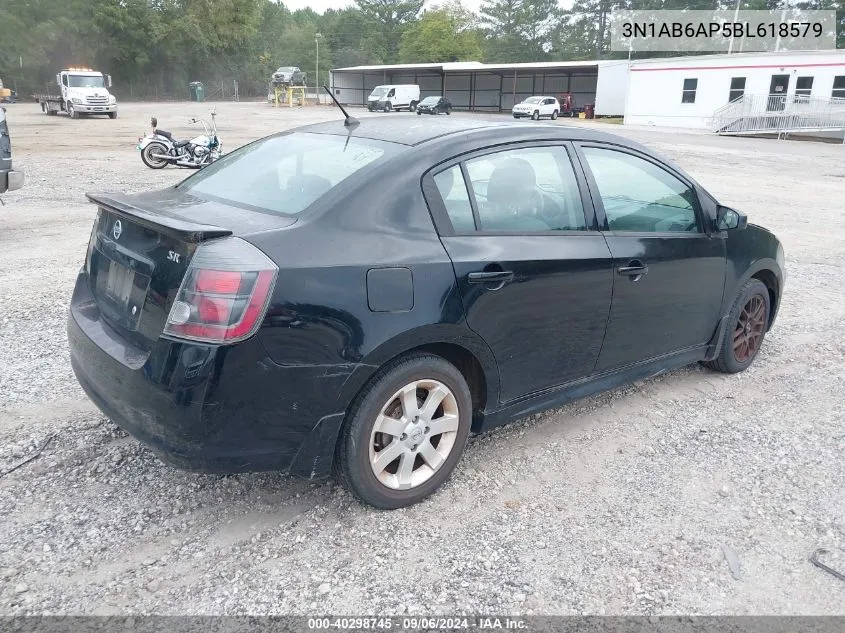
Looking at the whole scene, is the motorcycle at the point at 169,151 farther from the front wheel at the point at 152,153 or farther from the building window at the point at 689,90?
the building window at the point at 689,90

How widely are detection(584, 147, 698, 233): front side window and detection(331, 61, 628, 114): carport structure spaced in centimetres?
4239

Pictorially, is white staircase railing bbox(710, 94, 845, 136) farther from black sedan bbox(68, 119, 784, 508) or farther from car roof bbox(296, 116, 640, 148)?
car roof bbox(296, 116, 640, 148)

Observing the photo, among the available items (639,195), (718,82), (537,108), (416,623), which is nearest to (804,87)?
(718,82)

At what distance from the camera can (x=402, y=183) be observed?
296 cm

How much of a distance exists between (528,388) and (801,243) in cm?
752

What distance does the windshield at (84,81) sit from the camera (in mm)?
32000

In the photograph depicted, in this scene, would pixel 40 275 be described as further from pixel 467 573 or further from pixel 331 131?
pixel 467 573

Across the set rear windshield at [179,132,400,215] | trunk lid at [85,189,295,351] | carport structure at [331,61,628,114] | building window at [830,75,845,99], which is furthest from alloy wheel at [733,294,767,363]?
carport structure at [331,61,628,114]

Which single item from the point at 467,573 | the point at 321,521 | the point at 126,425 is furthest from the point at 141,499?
the point at 467,573

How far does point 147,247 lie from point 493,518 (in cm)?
187

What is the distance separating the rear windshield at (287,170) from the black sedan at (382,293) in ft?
0.05

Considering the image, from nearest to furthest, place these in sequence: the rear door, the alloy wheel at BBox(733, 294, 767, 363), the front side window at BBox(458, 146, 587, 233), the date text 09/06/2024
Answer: the date text 09/06/2024
the rear door
the front side window at BBox(458, 146, 587, 233)
the alloy wheel at BBox(733, 294, 767, 363)

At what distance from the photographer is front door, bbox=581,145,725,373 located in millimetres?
3635

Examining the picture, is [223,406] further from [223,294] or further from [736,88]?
[736,88]
